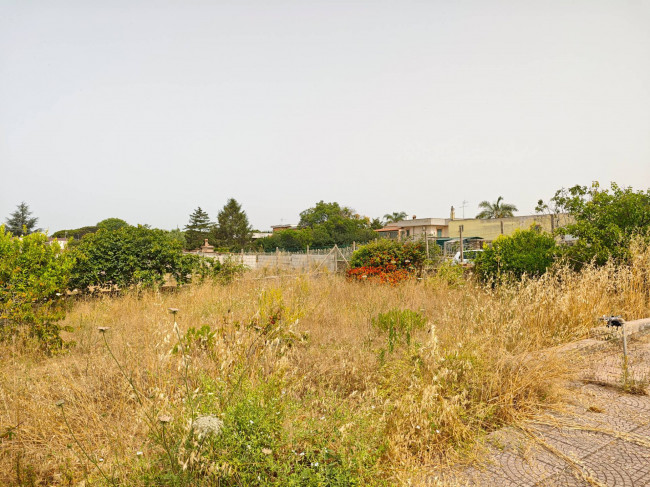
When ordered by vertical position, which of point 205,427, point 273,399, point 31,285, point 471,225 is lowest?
point 273,399

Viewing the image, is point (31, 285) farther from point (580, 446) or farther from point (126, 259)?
point (580, 446)

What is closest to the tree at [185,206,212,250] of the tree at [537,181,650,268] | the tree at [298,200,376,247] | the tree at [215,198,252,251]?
the tree at [215,198,252,251]

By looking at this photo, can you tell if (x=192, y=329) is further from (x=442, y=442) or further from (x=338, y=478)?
(x=442, y=442)

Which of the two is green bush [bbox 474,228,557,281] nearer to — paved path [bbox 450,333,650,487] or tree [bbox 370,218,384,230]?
paved path [bbox 450,333,650,487]

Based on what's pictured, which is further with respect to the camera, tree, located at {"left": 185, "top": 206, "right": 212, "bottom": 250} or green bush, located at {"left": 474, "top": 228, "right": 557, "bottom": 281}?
tree, located at {"left": 185, "top": 206, "right": 212, "bottom": 250}

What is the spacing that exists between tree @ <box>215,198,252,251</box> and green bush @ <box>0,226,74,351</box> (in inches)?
1869

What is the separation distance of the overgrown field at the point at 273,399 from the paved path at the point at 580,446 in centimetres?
18

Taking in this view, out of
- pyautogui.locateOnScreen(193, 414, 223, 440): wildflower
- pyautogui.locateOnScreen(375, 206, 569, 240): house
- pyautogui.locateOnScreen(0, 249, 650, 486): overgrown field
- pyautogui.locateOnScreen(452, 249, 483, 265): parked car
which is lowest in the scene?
pyautogui.locateOnScreen(0, 249, 650, 486): overgrown field

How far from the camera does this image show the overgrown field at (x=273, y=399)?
1.97 m

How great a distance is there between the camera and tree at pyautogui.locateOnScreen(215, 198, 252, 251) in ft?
172

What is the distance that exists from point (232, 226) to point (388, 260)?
44620mm

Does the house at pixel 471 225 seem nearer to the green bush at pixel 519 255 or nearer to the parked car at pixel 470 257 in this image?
the parked car at pixel 470 257

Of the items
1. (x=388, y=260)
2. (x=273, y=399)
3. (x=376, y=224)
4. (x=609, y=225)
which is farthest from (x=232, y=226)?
(x=273, y=399)

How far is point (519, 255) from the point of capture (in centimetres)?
827
